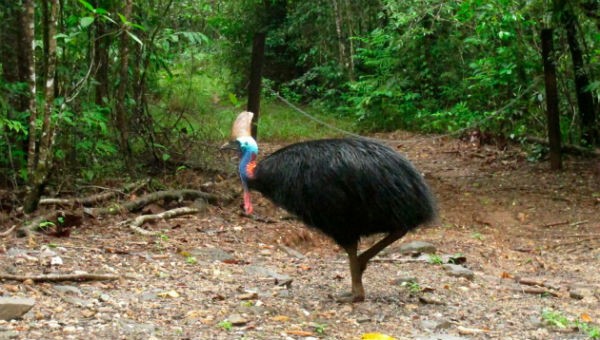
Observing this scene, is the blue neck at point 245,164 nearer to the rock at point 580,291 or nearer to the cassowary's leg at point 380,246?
the cassowary's leg at point 380,246

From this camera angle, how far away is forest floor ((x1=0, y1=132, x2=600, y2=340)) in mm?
3744

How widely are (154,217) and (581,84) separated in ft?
16.4

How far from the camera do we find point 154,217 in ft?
19.8

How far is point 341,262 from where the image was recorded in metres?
5.48

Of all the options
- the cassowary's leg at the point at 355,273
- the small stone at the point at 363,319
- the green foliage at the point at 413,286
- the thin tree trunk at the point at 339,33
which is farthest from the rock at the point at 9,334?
the thin tree trunk at the point at 339,33

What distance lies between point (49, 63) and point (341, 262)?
2375mm

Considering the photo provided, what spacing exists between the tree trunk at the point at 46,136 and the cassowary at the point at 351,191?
1684 mm

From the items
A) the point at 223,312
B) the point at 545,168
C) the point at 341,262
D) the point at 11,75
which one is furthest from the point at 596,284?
the point at 11,75

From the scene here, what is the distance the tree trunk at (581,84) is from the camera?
809cm

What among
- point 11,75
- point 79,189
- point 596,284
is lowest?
point 596,284

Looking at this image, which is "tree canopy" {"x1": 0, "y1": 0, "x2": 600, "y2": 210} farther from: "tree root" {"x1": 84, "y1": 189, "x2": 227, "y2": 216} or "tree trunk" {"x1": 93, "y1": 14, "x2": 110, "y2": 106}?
"tree root" {"x1": 84, "y1": 189, "x2": 227, "y2": 216}

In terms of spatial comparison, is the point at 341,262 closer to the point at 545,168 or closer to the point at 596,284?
the point at 596,284

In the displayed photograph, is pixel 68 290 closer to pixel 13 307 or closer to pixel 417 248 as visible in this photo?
pixel 13 307

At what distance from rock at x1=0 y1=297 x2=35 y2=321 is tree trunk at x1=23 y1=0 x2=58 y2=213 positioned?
5.93 feet
